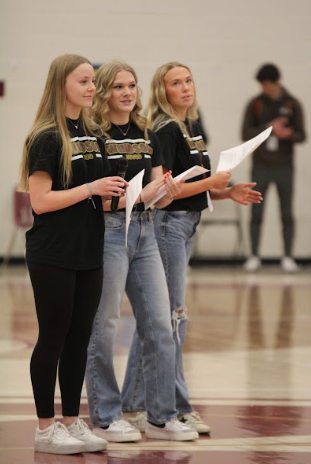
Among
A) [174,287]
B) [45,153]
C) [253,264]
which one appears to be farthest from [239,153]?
[253,264]

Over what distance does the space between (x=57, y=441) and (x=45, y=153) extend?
1.29 meters

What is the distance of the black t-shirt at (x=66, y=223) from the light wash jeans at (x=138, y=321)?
24 cm

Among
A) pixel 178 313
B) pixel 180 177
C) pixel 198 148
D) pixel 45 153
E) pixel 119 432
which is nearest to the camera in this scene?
pixel 45 153

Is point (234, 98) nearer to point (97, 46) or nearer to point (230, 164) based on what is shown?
point (97, 46)

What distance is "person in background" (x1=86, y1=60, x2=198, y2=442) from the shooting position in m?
5.05

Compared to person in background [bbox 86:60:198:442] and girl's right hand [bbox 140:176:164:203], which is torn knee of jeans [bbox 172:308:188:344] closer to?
person in background [bbox 86:60:198:442]

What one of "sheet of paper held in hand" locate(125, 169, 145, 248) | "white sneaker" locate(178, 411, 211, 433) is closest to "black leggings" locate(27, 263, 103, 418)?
"sheet of paper held in hand" locate(125, 169, 145, 248)

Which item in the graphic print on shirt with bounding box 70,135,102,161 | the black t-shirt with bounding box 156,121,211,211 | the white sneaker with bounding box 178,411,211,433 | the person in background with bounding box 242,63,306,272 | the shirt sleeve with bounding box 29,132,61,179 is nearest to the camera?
the shirt sleeve with bounding box 29,132,61,179

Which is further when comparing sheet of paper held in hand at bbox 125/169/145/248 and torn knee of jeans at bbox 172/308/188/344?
torn knee of jeans at bbox 172/308/188/344

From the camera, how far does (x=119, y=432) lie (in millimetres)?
5062

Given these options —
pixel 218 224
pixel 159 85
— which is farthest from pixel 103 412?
pixel 218 224

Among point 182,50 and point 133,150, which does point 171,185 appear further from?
point 182,50

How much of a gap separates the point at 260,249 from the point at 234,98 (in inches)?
86.0

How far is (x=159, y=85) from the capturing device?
18.2 ft
